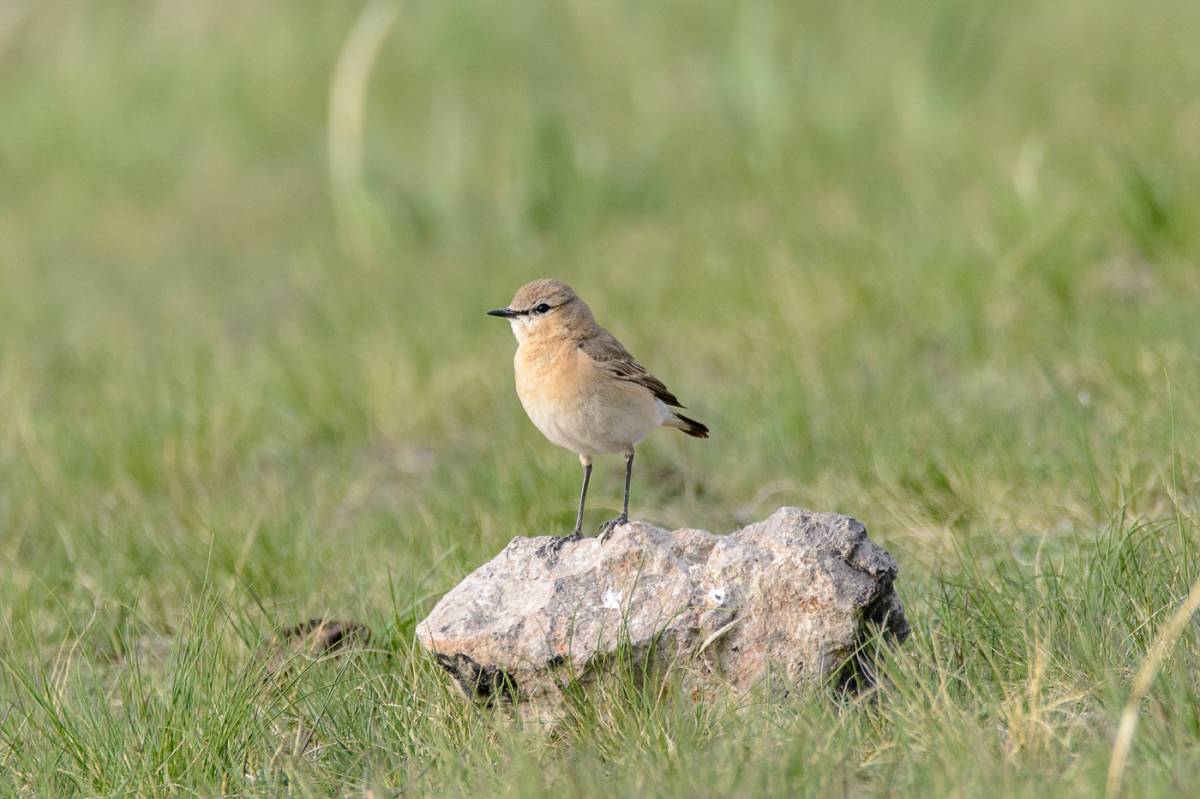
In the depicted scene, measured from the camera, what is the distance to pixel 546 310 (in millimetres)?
4559

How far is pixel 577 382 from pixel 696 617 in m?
0.86

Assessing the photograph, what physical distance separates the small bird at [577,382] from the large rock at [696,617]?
0.33m

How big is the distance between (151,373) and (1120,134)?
5.56 meters

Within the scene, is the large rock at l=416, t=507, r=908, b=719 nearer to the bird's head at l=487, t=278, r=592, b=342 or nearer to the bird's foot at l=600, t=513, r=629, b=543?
the bird's foot at l=600, t=513, r=629, b=543

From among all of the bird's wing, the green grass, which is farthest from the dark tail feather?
the green grass

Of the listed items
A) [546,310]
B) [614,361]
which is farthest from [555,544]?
[546,310]

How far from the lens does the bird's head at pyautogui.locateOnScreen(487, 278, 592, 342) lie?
453 cm

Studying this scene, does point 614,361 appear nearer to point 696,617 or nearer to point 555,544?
point 555,544

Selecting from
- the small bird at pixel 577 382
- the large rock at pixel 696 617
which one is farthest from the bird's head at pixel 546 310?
the large rock at pixel 696 617

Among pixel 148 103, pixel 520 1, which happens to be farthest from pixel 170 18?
pixel 520 1

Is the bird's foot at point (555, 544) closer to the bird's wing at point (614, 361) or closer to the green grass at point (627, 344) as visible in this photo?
the green grass at point (627, 344)

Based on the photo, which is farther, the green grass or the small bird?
the small bird

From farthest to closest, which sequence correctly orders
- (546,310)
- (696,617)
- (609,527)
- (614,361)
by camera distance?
(546,310) → (614,361) → (609,527) → (696,617)

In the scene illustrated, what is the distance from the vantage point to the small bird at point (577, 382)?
4277mm
